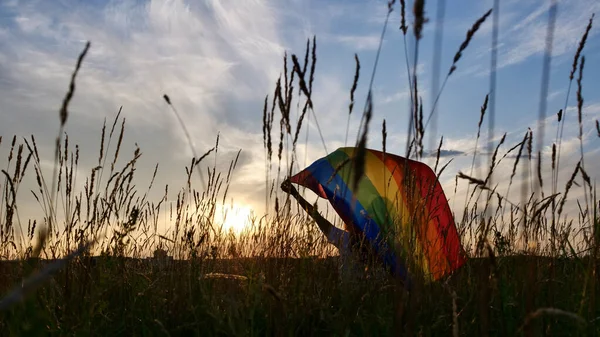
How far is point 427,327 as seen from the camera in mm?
1816

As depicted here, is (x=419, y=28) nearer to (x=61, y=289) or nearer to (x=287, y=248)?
(x=287, y=248)

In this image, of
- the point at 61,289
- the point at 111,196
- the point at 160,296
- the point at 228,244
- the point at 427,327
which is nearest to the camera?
the point at 427,327

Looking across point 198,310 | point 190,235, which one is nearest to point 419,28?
point 198,310

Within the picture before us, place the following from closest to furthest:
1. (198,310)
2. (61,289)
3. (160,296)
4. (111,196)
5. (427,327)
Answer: (427,327)
(198,310)
(160,296)
(61,289)
(111,196)

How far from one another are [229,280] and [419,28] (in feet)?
5.37

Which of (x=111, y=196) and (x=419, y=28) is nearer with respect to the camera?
(x=419, y=28)

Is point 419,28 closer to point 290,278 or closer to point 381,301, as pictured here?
point 381,301

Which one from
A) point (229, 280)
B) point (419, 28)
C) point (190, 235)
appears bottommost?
point (229, 280)

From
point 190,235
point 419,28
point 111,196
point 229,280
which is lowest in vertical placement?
point 229,280

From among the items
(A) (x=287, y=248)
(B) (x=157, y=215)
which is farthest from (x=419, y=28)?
(B) (x=157, y=215)

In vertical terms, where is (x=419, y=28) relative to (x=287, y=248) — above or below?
above

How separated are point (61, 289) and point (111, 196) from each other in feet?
1.77

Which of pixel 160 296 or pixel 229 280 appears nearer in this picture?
pixel 160 296

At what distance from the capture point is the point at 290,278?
7.89 ft
